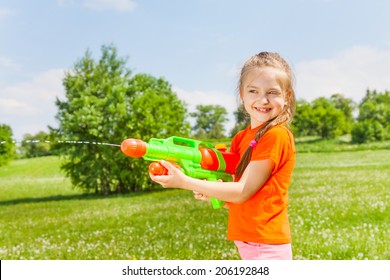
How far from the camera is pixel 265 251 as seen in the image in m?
1.60

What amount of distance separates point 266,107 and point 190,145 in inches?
9.6

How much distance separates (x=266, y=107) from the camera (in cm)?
163

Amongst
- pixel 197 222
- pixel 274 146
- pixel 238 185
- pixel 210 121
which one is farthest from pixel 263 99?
pixel 210 121

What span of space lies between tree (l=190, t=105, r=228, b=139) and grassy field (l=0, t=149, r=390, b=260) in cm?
84

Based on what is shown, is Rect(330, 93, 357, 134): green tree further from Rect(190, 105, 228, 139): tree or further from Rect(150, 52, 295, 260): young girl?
Rect(150, 52, 295, 260): young girl

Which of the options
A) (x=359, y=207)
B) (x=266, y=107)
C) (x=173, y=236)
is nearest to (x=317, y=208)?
(x=359, y=207)

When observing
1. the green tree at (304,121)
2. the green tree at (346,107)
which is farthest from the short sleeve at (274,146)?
the green tree at (346,107)

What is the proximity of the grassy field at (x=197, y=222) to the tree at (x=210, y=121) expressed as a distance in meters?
0.84

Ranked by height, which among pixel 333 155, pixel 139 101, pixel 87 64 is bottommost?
pixel 333 155

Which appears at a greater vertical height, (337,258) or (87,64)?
(87,64)

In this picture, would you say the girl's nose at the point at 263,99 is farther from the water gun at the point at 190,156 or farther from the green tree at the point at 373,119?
the green tree at the point at 373,119
